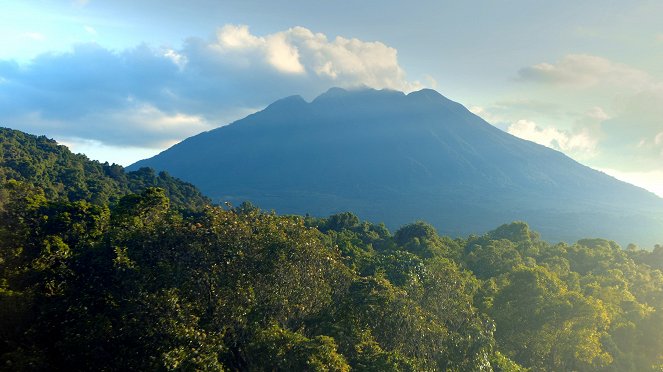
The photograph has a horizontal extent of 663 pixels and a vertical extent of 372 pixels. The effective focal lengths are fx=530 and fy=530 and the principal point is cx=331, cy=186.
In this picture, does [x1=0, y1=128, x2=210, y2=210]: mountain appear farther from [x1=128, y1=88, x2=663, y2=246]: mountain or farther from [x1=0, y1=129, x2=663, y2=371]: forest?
[x1=128, y1=88, x2=663, y2=246]: mountain

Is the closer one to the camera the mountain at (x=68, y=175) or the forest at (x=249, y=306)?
the forest at (x=249, y=306)

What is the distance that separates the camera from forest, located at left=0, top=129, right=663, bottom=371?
1446 cm

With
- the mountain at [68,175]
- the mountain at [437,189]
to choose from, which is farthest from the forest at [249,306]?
the mountain at [437,189]

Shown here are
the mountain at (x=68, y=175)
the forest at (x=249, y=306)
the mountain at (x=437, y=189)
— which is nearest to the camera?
the forest at (x=249, y=306)

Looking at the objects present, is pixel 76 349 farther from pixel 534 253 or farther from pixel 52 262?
pixel 534 253

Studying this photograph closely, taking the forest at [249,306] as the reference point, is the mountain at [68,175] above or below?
above

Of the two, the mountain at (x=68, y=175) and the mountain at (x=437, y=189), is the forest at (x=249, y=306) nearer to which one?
the mountain at (x=68, y=175)

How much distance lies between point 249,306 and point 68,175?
5039cm

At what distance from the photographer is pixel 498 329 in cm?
2544

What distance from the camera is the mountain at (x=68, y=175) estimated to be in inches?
2079

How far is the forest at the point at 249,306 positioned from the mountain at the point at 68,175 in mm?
26392

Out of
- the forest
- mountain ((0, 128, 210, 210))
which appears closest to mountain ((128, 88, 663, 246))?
mountain ((0, 128, 210, 210))

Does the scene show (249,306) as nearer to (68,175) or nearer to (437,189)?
(68,175)

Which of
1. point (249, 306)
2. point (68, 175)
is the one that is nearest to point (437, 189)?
point (68, 175)
